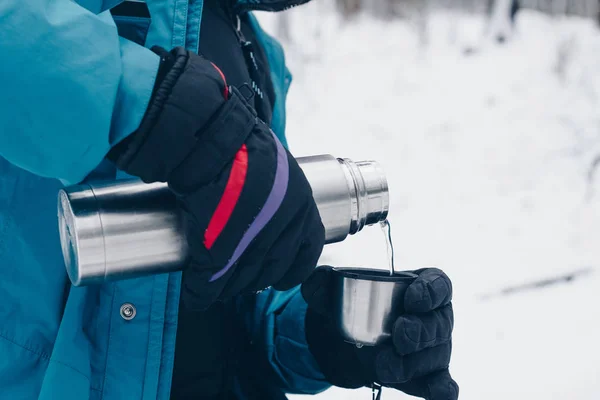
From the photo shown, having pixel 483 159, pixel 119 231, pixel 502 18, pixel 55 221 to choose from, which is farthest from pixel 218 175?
pixel 502 18

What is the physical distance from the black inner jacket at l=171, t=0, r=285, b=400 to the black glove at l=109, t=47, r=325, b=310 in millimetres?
339

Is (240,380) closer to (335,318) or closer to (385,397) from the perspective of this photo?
(335,318)

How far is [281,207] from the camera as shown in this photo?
2.84 ft

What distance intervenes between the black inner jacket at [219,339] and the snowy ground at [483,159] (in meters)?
0.71

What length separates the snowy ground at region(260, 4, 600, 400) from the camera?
2.57 meters

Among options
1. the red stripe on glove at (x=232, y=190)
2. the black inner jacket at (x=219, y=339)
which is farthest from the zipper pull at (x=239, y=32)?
the red stripe on glove at (x=232, y=190)

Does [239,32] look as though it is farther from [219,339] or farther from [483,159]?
[483,159]

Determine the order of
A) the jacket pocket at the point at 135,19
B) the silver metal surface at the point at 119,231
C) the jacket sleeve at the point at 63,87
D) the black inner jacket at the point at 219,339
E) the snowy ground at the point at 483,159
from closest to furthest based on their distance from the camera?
the jacket sleeve at the point at 63,87 → the silver metal surface at the point at 119,231 → the jacket pocket at the point at 135,19 → the black inner jacket at the point at 219,339 → the snowy ground at the point at 483,159

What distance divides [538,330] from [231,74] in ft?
6.51

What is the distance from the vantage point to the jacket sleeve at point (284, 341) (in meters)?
1.53

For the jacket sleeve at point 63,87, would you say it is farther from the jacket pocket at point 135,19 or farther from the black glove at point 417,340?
the black glove at point 417,340

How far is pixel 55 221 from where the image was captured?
1.08m

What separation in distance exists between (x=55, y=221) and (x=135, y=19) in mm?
385

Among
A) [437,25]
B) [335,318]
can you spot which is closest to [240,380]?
[335,318]
